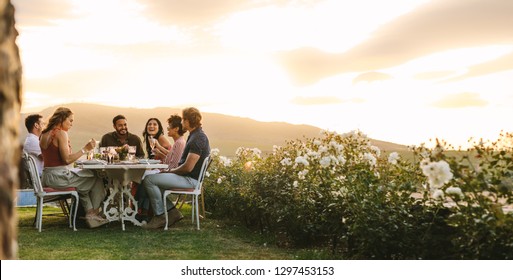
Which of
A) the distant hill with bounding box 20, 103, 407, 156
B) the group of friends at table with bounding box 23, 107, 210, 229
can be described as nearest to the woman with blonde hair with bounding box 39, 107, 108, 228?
the group of friends at table with bounding box 23, 107, 210, 229

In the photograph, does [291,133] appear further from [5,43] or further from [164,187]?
[5,43]


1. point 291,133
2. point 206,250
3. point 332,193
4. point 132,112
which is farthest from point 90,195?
point 132,112

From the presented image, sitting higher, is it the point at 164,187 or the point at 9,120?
the point at 9,120

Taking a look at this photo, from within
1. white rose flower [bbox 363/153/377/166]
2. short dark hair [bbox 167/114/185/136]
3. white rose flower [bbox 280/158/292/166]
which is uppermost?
short dark hair [bbox 167/114/185/136]

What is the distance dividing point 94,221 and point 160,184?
909 mm

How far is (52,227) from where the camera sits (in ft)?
24.6

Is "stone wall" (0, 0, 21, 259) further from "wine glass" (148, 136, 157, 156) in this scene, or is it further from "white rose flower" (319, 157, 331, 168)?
"wine glass" (148, 136, 157, 156)

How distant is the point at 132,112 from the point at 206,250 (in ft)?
129

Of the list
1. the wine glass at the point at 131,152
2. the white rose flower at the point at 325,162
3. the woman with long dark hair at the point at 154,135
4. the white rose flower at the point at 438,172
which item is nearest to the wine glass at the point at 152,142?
the woman with long dark hair at the point at 154,135

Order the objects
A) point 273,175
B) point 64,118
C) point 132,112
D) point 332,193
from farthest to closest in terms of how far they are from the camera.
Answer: point 132,112, point 64,118, point 273,175, point 332,193

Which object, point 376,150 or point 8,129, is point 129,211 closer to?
point 376,150

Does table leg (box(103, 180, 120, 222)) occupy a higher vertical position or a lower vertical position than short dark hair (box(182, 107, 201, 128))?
lower

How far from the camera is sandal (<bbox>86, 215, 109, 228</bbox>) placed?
23.7 feet

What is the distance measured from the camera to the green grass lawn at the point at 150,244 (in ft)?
18.0
